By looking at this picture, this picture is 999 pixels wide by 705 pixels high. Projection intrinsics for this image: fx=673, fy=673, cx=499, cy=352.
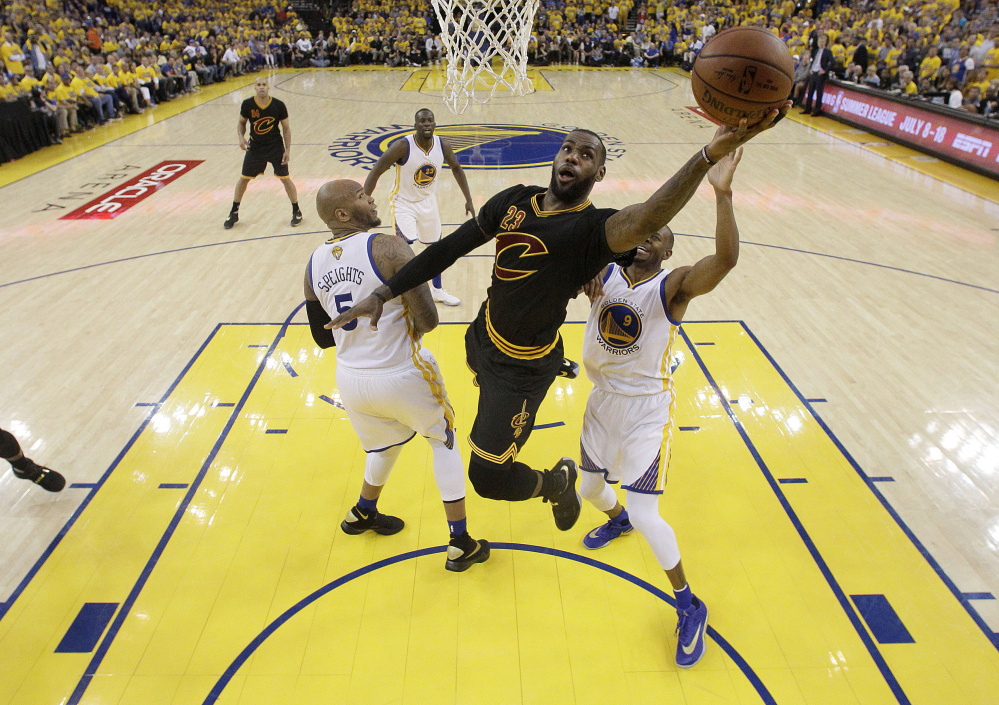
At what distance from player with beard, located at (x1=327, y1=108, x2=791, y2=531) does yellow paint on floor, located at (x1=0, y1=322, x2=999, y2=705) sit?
28.8 inches

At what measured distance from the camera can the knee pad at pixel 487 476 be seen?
3004mm

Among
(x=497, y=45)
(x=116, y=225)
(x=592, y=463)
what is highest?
(x=497, y=45)

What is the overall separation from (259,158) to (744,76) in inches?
300

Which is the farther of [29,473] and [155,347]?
[155,347]

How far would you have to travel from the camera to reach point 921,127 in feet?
40.9

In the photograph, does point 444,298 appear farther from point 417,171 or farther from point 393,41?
point 393,41

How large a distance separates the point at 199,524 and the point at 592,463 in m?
2.27

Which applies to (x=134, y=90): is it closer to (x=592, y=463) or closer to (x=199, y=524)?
(x=199, y=524)

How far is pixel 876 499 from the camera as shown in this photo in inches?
156

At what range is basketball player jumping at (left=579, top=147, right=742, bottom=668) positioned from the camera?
292 centimetres

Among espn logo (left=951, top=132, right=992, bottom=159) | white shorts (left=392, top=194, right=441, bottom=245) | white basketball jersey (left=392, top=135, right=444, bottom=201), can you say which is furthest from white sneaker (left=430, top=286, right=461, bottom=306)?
espn logo (left=951, top=132, right=992, bottom=159)

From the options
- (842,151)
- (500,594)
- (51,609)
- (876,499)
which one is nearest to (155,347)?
(51,609)

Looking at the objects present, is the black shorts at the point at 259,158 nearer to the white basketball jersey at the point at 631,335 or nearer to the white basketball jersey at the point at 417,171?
the white basketball jersey at the point at 417,171

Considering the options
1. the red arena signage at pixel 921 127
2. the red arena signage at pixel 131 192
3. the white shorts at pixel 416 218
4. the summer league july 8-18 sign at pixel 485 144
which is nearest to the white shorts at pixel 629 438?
the white shorts at pixel 416 218
